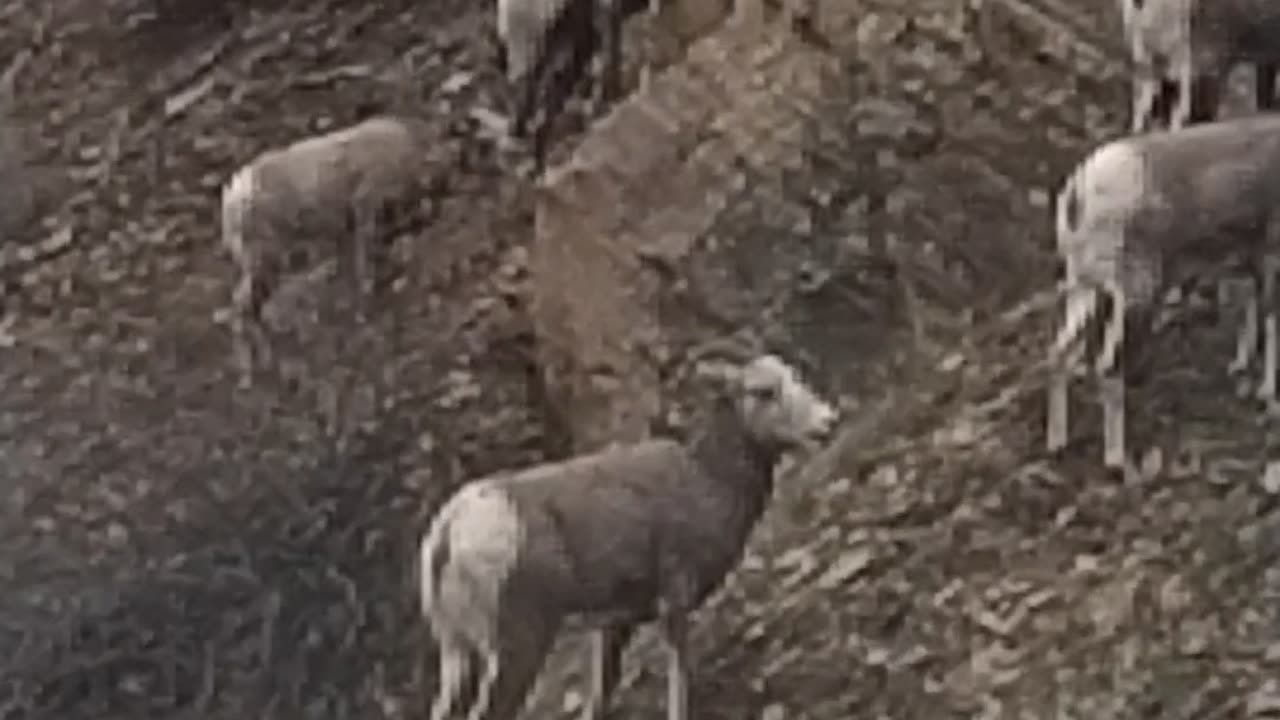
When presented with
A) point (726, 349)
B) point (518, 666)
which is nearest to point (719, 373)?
point (726, 349)

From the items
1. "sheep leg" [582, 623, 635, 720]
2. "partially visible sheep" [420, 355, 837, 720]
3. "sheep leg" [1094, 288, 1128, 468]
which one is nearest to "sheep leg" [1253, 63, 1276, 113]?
"sheep leg" [1094, 288, 1128, 468]

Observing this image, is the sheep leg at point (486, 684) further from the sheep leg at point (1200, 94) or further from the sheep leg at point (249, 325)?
the sheep leg at point (1200, 94)

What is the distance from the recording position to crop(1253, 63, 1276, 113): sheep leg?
1148 mm

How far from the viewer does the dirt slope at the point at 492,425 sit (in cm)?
112

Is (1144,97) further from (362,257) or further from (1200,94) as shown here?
(362,257)

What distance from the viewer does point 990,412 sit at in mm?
1166

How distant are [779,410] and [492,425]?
5.5 inches

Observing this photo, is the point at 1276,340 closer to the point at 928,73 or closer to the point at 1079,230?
the point at 1079,230

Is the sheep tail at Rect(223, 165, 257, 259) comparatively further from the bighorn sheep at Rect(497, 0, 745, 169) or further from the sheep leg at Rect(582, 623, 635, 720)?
the sheep leg at Rect(582, 623, 635, 720)

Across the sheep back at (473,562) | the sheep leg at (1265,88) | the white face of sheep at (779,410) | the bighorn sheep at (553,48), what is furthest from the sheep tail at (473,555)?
the sheep leg at (1265,88)

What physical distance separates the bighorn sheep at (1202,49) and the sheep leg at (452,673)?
344 millimetres

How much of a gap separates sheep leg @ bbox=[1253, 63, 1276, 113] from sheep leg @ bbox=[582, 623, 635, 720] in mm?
321

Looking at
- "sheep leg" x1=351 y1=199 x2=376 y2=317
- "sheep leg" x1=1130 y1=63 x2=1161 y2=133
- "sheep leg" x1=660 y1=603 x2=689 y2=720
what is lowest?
"sheep leg" x1=660 y1=603 x2=689 y2=720

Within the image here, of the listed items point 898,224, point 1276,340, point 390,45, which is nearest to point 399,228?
point 390,45
